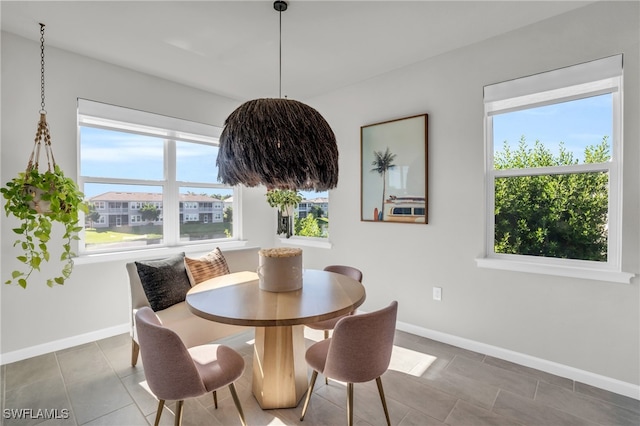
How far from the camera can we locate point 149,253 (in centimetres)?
323

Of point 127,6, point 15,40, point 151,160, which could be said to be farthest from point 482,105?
point 15,40

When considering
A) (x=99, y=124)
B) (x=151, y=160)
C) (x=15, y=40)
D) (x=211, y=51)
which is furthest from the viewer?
(x=151, y=160)

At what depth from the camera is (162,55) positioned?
276cm

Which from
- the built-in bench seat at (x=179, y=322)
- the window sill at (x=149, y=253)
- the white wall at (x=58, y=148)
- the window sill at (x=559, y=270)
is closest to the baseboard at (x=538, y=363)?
the window sill at (x=559, y=270)

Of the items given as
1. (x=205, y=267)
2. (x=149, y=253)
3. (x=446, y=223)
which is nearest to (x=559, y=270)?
(x=446, y=223)

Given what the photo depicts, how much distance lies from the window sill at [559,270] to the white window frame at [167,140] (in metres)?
2.90

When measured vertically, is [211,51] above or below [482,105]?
above

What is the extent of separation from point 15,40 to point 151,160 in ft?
4.43

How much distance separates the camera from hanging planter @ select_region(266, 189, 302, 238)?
382 cm

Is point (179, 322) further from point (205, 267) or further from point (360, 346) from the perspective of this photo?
point (360, 346)

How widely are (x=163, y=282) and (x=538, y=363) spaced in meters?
A: 2.95

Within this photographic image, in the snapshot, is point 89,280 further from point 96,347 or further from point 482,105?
point 482,105

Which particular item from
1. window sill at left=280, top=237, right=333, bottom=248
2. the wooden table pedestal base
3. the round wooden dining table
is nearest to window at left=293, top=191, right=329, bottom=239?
window sill at left=280, top=237, right=333, bottom=248

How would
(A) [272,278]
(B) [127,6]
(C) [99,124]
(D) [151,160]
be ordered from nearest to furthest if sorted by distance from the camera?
(A) [272,278] → (B) [127,6] → (C) [99,124] → (D) [151,160]
